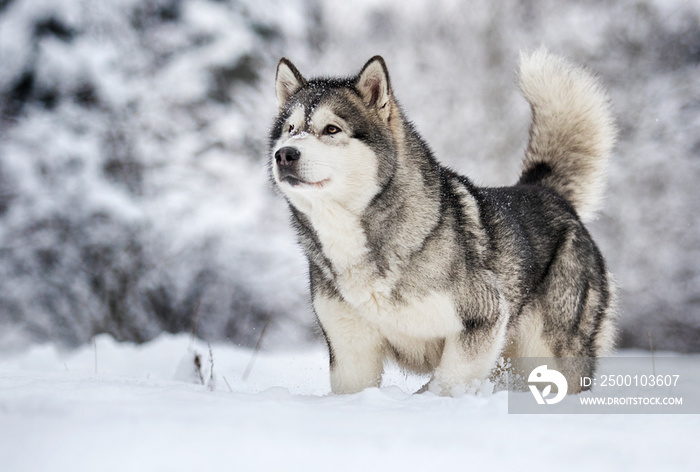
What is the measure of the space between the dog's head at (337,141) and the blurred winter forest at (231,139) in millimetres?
4367

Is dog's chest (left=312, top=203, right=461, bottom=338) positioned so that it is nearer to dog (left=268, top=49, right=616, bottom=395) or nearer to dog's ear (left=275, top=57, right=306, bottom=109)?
dog (left=268, top=49, right=616, bottom=395)

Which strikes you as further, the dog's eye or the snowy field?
the dog's eye

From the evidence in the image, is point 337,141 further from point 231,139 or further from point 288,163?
point 231,139

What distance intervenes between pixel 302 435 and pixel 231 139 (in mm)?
7452

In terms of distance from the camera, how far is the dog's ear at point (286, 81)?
3016 millimetres

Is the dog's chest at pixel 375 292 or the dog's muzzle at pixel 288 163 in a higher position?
the dog's muzzle at pixel 288 163

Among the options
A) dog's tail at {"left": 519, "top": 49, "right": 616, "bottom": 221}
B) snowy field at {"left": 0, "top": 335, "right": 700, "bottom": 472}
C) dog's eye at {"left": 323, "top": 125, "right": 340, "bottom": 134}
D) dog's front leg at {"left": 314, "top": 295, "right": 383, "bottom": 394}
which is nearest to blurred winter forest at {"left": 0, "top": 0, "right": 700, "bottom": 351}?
dog's tail at {"left": 519, "top": 49, "right": 616, "bottom": 221}

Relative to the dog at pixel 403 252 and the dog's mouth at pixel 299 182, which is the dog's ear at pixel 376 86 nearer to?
the dog at pixel 403 252

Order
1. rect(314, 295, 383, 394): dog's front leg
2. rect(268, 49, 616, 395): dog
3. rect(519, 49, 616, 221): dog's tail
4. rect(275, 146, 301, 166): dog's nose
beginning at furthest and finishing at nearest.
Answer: rect(519, 49, 616, 221): dog's tail
rect(314, 295, 383, 394): dog's front leg
rect(268, 49, 616, 395): dog
rect(275, 146, 301, 166): dog's nose

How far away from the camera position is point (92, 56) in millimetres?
7914

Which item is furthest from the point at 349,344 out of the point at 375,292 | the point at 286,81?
the point at 286,81

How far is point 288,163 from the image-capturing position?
2.46m

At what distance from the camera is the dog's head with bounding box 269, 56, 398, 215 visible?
2.49 metres

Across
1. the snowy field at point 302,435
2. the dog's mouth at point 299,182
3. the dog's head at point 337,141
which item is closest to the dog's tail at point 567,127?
the dog's head at point 337,141
